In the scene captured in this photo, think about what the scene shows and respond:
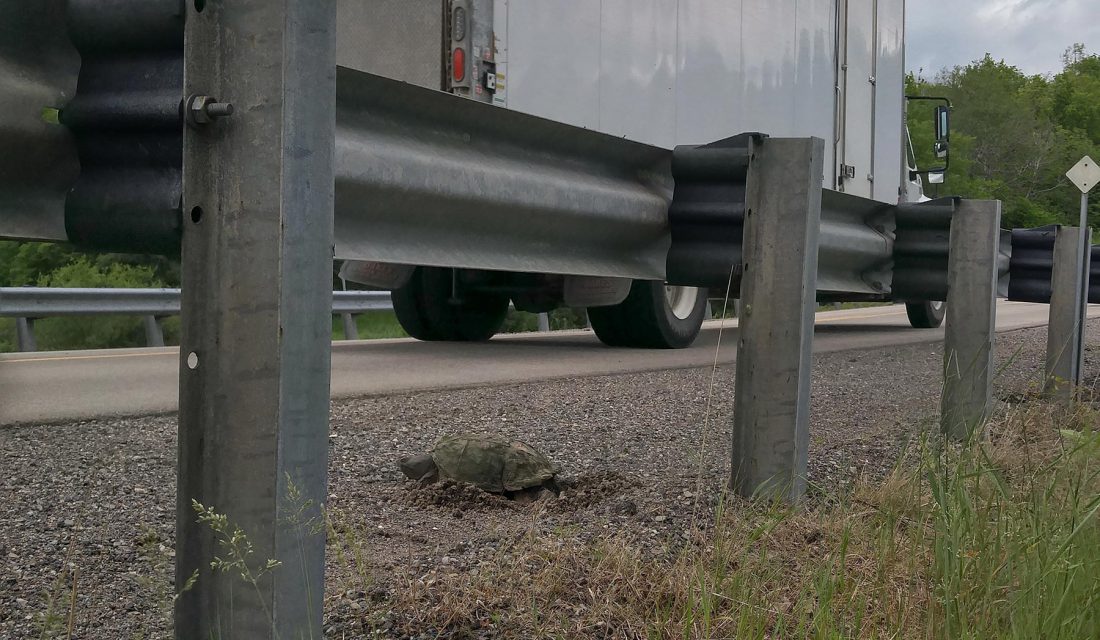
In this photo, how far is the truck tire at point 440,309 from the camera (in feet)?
39.4

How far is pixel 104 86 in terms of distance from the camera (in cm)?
169

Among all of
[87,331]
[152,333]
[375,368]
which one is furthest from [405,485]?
[87,331]

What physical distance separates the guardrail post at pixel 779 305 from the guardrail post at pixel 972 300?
1534mm

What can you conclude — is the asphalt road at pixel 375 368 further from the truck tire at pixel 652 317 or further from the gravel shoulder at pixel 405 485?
the gravel shoulder at pixel 405 485

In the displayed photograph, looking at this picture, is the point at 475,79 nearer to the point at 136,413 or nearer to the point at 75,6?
the point at 136,413

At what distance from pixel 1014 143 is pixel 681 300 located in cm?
7065

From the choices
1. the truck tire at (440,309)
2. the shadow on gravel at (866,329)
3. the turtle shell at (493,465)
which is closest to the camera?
the turtle shell at (493,465)

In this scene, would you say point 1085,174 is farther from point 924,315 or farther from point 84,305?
point 924,315

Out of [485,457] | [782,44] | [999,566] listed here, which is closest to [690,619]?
[999,566]

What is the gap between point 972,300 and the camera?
15.5ft

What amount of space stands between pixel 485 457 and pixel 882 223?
1.93m

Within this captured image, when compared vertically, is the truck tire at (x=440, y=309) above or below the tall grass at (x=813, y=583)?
above

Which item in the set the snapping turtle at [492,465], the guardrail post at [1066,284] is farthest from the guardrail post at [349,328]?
the snapping turtle at [492,465]

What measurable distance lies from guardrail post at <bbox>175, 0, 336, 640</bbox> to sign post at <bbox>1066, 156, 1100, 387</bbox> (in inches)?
226
